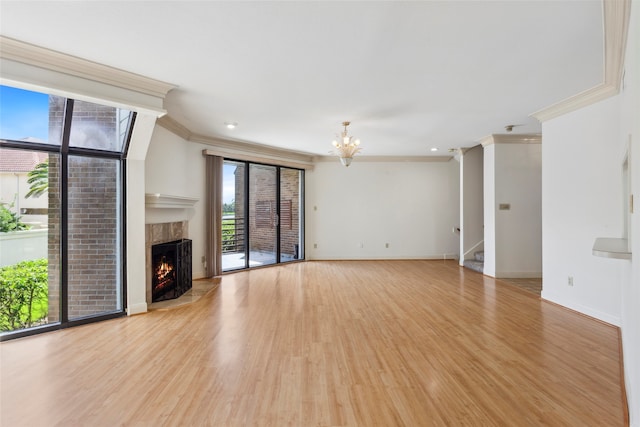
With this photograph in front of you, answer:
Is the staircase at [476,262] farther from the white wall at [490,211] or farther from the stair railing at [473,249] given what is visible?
the white wall at [490,211]

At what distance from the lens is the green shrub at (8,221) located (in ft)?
9.77

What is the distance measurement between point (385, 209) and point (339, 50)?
6.01 metres

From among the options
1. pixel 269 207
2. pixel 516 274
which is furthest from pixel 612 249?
pixel 269 207

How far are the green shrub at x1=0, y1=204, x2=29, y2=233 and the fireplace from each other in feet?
4.79

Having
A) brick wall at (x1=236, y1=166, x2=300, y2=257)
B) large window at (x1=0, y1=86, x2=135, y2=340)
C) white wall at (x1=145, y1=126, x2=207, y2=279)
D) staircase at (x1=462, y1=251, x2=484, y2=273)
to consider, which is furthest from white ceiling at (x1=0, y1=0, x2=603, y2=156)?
staircase at (x1=462, y1=251, x2=484, y2=273)

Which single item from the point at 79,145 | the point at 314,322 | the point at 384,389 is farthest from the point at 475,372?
the point at 79,145

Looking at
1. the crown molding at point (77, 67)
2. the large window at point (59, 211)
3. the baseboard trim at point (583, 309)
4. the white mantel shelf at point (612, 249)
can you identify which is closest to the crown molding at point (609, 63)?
the white mantel shelf at point (612, 249)

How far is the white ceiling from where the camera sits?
7.16 feet

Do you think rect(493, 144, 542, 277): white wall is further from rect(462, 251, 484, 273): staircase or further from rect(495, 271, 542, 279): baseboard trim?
rect(462, 251, 484, 273): staircase

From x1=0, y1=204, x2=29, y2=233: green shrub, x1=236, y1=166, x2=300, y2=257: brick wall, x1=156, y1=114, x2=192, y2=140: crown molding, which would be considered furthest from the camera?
x1=236, y1=166, x2=300, y2=257: brick wall

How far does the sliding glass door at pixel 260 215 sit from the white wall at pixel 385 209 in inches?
26.5

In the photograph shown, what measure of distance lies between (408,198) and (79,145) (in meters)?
7.27

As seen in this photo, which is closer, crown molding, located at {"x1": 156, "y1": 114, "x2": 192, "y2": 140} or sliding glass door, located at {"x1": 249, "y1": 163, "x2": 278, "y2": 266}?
crown molding, located at {"x1": 156, "y1": 114, "x2": 192, "y2": 140}

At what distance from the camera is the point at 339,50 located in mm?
2699
